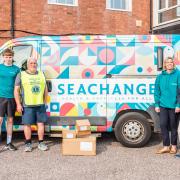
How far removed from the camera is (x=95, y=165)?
630cm

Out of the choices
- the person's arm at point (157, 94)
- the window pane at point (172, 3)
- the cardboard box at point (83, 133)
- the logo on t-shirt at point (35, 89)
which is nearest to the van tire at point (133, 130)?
the person's arm at point (157, 94)

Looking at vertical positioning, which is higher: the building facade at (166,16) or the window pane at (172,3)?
the window pane at (172,3)

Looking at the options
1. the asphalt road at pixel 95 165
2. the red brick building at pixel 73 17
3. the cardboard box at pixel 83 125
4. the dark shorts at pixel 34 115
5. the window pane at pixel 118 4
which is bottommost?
the asphalt road at pixel 95 165

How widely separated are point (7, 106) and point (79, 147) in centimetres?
160

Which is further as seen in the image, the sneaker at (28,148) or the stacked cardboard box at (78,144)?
the sneaker at (28,148)

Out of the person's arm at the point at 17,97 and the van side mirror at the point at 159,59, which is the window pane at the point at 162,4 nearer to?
the van side mirror at the point at 159,59

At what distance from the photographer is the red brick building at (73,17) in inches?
562

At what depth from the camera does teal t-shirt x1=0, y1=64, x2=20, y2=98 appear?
7164 mm

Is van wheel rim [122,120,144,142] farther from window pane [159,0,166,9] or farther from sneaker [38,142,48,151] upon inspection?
window pane [159,0,166,9]

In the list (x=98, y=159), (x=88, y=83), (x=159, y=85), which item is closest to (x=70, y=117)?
(x=88, y=83)

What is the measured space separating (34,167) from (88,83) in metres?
2.13

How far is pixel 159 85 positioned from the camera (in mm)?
7047

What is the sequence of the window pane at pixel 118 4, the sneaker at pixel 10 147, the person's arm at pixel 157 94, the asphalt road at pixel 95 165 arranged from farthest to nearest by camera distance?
the window pane at pixel 118 4
the sneaker at pixel 10 147
the person's arm at pixel 157 94
the asphalt road at pixel 95 165

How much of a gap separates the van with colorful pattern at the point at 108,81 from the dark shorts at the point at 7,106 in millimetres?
730
